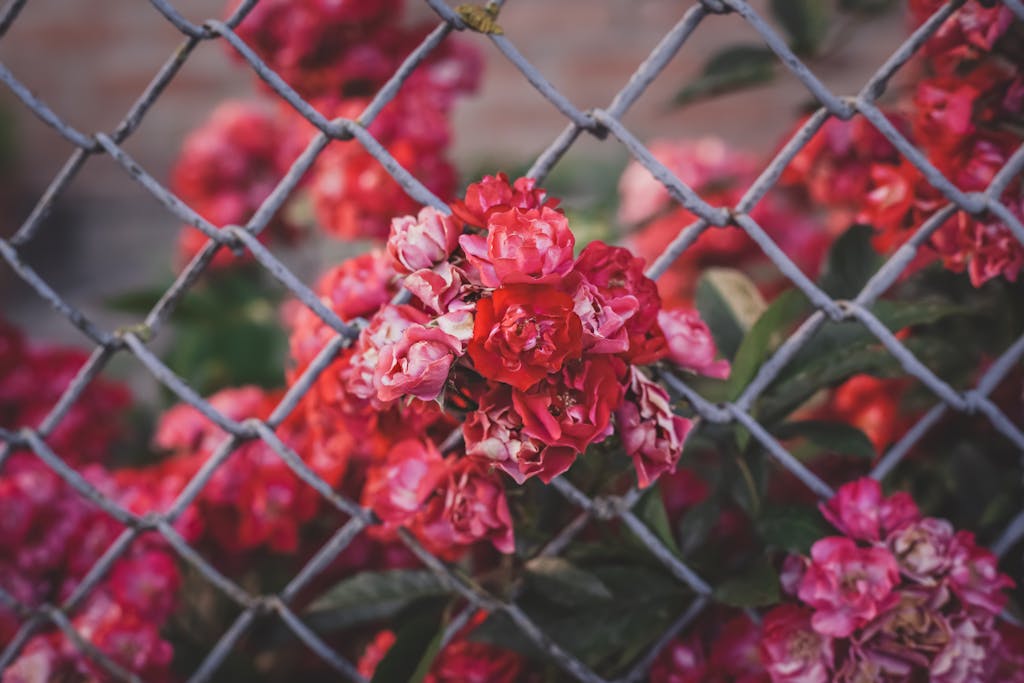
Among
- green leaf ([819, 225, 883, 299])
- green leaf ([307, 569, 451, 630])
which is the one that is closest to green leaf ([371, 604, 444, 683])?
green leaf ([307, 569, 451, 630])

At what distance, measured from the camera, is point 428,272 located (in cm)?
43

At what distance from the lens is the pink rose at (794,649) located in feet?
1.81

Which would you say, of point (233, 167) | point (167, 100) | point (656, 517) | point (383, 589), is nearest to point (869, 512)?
point (656, 517)

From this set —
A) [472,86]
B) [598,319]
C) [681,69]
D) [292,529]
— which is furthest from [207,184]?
[681,69]

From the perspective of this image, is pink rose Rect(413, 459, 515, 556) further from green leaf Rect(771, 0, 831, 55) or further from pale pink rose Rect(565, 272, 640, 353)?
green leaf Rect(771, 0, 831, 55)

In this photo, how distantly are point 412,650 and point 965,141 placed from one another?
1.72 ft

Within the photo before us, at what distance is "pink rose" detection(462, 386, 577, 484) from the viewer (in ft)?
1.41

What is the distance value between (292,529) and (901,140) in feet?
1.90

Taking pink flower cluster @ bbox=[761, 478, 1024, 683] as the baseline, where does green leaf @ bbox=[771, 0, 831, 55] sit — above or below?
above

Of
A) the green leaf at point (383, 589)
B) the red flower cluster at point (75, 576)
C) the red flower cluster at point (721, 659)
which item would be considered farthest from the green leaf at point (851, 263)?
the red flower cluster at point (75, 576)

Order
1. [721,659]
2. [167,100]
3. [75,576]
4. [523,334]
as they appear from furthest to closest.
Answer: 1. [167,100]
2. [75,576]
3. [721,659]
4. [523,334]

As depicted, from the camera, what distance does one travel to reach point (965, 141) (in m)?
0.58

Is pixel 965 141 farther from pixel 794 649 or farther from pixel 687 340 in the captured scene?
pixel 794 649

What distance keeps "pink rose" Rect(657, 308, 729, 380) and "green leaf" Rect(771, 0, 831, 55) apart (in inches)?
17.1
